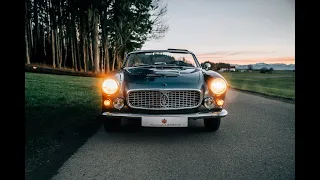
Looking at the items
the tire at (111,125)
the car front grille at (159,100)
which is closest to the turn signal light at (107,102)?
the car front grille at (159,100)

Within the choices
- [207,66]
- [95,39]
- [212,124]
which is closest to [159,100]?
[212,124]

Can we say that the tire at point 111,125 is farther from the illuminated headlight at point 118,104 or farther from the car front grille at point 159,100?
the car front grille at point 159,100

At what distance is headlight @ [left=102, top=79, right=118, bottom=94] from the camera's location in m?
4.46

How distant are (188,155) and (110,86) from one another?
1625 mm

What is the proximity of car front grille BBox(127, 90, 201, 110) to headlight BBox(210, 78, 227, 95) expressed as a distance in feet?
1.36

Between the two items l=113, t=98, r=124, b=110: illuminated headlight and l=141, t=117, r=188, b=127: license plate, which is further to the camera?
l=113, t=98, r=124, b=110: illuminated headlight

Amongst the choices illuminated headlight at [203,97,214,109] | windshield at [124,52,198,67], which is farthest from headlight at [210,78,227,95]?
windshield at [124,52,198,67]

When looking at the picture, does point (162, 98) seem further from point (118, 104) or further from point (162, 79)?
point (118, 104)

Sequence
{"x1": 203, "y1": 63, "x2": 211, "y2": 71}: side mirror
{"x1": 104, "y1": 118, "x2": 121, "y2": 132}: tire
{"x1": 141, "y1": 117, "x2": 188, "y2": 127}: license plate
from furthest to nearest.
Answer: {"x1": 203, "y1": 63, "x2": 211, "y2": 71}: side mirror
{"x1": 104, "y1": 118, "x2": 121, "y2": 132}: tire
{"x1": 141, "y1": 117, "x2": 188, "y2": 127}: license plate

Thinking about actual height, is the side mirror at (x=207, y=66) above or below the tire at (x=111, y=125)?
above

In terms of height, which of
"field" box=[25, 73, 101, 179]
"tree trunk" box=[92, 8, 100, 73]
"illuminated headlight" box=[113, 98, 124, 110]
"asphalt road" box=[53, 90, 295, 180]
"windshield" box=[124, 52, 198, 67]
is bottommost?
"asphalt road" box=[53, 90, 295, 180]

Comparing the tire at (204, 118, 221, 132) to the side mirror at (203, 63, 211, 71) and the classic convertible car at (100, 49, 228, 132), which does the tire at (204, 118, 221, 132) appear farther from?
the side mirror at (203, 63, 211, 71)

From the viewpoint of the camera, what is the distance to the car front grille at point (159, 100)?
4371 millimetres

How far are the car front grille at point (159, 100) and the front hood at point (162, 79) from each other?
3.5 inches
